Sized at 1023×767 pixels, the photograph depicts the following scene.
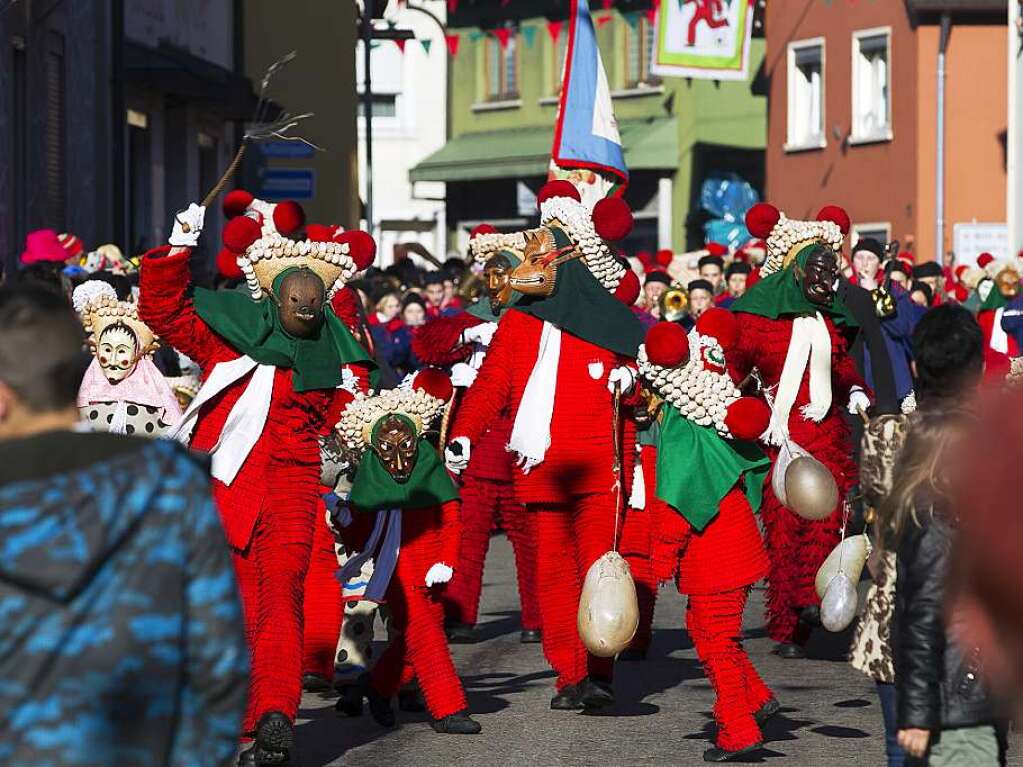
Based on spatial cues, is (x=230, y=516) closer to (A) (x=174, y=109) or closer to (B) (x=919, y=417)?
(B) (x=919, y=417)

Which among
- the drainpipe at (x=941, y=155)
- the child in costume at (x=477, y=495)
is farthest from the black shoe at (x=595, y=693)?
the drainpipe at (x=941, y=155)

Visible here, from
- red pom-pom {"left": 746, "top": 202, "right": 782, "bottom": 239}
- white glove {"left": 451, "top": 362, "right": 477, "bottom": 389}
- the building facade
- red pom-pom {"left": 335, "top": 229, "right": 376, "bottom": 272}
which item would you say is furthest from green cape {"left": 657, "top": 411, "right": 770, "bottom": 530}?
the building facade

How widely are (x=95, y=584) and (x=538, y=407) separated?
600 cm

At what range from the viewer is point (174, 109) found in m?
30.2

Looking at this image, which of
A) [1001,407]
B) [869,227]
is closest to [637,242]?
[869,227]

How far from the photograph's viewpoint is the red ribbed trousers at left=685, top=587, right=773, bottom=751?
Answer: 28.6ft

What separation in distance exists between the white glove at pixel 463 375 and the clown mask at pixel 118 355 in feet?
5.07

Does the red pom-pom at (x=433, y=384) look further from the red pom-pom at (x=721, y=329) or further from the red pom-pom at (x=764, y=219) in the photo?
the red pom-pom at (x=764, y=219)

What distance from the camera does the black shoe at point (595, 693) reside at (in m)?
9.80

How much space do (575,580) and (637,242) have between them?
41560 millimetres

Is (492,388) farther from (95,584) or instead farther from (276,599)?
(95,584)

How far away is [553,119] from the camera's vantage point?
5238 cm

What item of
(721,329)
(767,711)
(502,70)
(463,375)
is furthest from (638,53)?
(767,711)

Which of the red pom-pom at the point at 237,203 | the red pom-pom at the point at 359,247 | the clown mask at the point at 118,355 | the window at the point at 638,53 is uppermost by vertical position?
the window at the point at 638,53
